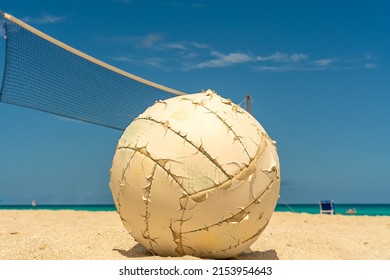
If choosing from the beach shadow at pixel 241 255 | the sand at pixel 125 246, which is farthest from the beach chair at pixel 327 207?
the beach shadow at pixel 241 255

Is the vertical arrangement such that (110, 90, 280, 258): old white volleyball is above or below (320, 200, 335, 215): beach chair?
above

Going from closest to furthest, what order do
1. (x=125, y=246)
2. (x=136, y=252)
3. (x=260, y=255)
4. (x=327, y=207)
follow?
(x=136, y=252), (x=260, y=255), (x=125, y=246), (x=327, y=207)

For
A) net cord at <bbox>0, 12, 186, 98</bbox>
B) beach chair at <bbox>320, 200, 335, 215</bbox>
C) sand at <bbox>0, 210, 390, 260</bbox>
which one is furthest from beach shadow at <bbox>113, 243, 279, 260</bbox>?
beach chair at <bbox>320, 200, 335, 215</bbox>

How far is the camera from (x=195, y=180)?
527 cm

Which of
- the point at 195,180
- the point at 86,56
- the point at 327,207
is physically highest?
the point at 86,56

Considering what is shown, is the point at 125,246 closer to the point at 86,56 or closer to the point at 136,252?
the point at 136,252

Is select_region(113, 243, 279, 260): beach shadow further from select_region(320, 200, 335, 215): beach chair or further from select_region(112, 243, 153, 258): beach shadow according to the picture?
select_region(320, 200, 335, 215): beach chair

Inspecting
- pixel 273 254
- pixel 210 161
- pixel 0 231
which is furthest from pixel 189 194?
pixel 0 231

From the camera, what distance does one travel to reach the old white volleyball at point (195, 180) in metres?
5.29

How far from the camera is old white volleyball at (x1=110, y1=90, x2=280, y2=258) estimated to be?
5293 mm

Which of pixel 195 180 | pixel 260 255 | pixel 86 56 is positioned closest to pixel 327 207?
pixel 86 56

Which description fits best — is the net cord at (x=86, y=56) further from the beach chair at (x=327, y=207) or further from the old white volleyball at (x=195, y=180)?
the beach chair at (x=327, y=207)

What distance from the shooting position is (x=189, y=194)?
5.26 m

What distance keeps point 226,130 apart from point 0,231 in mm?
5370
